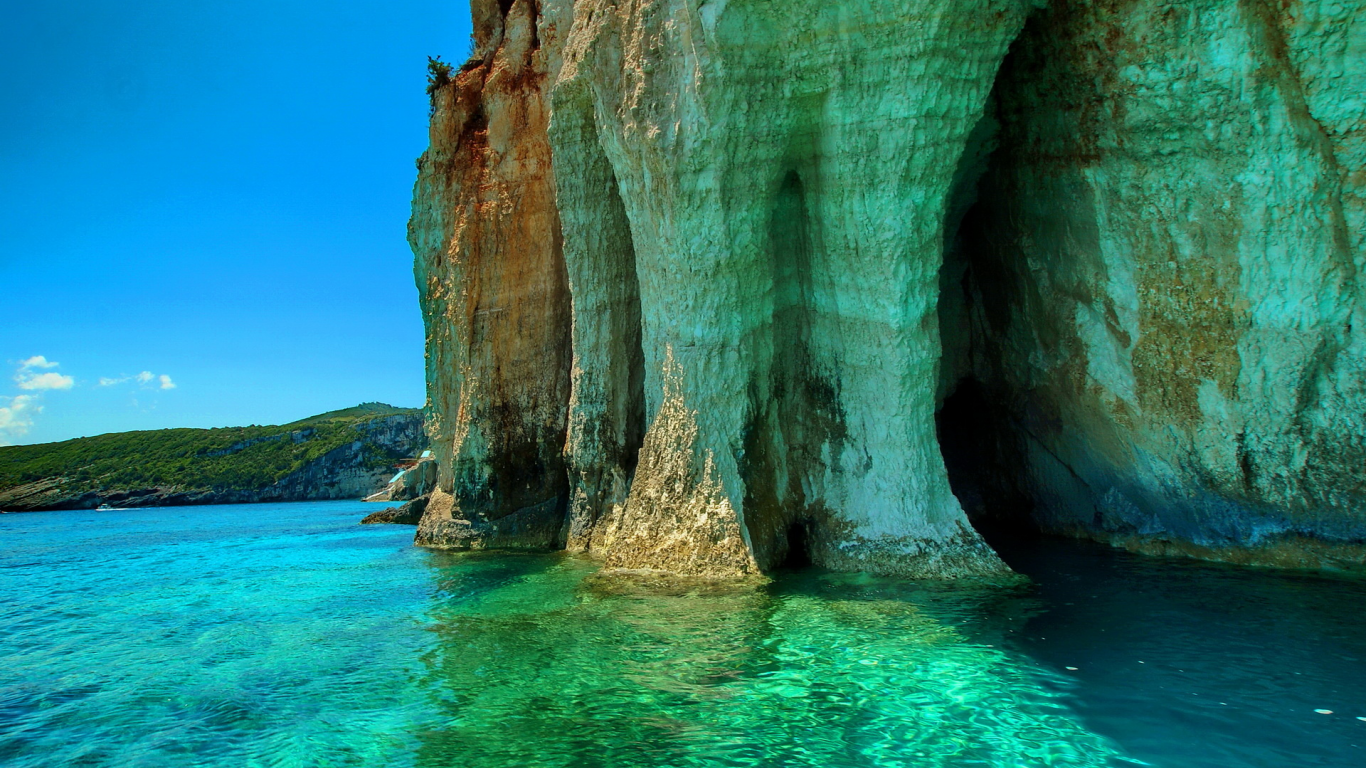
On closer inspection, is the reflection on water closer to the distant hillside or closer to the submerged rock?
the submerged rock

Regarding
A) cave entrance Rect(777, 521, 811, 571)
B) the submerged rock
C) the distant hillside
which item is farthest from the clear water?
the distant hillside

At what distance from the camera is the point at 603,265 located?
14445mm

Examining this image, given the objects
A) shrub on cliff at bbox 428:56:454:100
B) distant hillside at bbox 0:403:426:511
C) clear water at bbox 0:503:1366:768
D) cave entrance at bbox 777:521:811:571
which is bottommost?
clear water at bbox 0:503:1366:768

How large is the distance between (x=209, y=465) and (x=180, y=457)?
4266 mm

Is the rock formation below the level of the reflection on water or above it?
above

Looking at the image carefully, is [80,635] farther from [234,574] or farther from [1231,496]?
[1231,496]

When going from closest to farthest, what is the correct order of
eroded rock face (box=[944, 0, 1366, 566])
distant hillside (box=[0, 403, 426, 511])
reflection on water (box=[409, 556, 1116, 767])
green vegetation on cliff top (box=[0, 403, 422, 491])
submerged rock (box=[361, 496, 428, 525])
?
reflection on water (box=[409, 556, 1116, 767])
eroded rock face (box=[944, 0, 1366, 566])
submerged rock (box=[361, 496, 428, 525])
distant hillside (box=[0, 403, 426, 511])
green vegetation on cliff top (box=[0, 403, 422, 491])

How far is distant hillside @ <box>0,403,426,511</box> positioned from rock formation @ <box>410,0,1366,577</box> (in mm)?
66630

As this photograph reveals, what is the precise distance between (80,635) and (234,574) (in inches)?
230

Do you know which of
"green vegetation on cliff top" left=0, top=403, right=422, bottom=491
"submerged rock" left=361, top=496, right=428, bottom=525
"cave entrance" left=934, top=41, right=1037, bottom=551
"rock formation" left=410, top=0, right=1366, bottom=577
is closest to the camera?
"rock formation" left=410, top=0, right=1366, bottom=577

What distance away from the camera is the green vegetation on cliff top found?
2645 inches

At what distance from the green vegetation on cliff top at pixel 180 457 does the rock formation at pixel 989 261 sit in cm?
6830

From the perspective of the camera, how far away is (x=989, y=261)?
45.2 ft

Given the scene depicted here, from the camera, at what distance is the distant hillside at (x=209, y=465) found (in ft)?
213
